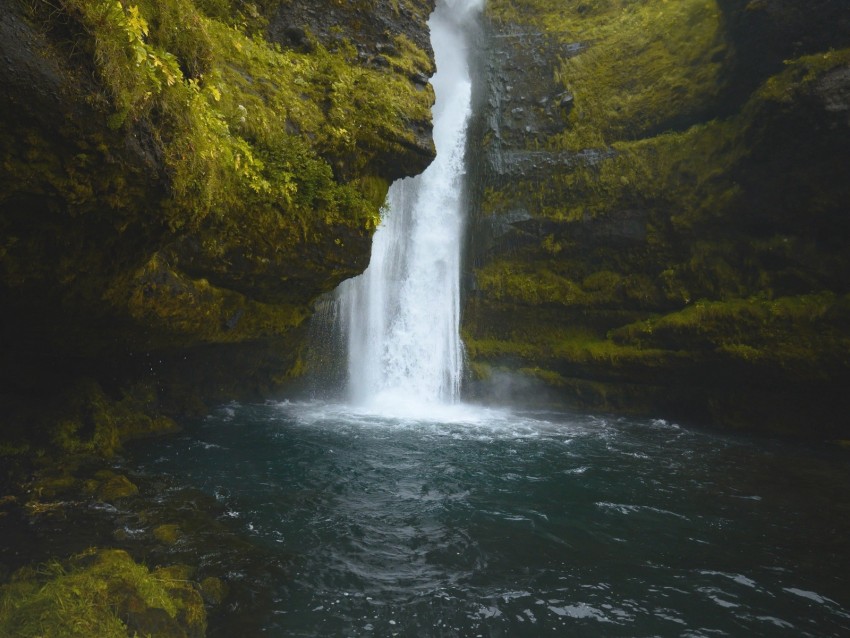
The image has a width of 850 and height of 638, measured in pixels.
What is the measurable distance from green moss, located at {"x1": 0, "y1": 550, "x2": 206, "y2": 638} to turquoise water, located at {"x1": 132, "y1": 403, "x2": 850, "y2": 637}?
0.41 m

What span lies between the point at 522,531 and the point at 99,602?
439cm

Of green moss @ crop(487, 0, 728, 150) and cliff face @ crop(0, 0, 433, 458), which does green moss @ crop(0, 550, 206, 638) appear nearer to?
cliff face @ crop(0, 0, 433, 458)

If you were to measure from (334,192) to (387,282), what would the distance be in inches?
297

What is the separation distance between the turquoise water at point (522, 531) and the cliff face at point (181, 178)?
6.20 feet

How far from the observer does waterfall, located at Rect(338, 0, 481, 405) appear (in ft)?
52.2

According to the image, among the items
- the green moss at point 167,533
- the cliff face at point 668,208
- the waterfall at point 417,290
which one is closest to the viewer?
the green moss at point 167,533

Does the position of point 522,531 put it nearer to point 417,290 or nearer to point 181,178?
point 181,178

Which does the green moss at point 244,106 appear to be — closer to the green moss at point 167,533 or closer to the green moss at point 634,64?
the green moss at point 167,533

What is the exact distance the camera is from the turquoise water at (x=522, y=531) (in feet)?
14.8

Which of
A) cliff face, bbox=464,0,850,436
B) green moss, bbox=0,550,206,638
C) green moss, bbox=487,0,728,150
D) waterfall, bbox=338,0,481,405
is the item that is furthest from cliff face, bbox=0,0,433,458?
green moss, bbox=487,0,728,150

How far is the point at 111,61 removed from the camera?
141 inches

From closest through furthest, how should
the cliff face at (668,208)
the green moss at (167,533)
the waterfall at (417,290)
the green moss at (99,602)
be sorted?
the green moss at (99,602) → the green moss at (167,533) → the cliff face at (668,208) → the waterfall at (417,290)

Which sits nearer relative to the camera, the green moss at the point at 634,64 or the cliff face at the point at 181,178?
the cliff face at the point at 181,178

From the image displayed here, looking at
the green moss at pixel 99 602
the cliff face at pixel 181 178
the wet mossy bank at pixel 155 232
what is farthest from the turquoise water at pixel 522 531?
the cliff face at pixel 181 178
